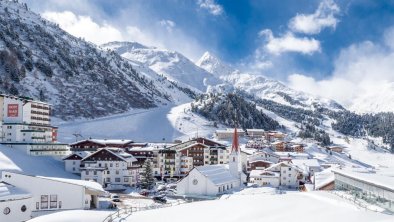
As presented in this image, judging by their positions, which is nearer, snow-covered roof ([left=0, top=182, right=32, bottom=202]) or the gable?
snow-covered roof ([left=0, top=182, right=32, bottom=202])

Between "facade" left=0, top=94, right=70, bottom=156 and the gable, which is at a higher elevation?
"facade" left=0, top=94, right=70, bottom=156

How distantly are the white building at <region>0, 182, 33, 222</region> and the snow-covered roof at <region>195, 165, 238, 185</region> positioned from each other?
37.4 m

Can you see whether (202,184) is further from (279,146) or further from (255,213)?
(279,146)

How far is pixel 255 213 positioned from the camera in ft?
107

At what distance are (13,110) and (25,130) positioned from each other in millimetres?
12015

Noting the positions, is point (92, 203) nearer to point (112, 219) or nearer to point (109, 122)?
point (112, 219)

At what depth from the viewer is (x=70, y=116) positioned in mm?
198375

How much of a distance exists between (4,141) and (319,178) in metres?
68.6

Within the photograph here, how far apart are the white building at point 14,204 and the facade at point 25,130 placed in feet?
161

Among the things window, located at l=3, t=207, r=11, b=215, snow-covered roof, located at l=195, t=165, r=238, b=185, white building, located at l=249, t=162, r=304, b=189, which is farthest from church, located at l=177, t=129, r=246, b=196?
window, located at l=3, t=207, r=11, b=215

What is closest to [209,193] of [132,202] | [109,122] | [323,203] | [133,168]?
[132,202]

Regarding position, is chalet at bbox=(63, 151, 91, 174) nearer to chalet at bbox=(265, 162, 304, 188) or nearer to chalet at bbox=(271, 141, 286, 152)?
chalet at bbox=(265, 162, 304, 188)

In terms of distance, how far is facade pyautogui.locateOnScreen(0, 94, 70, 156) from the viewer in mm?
102562

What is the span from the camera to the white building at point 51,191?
56.7 meters
